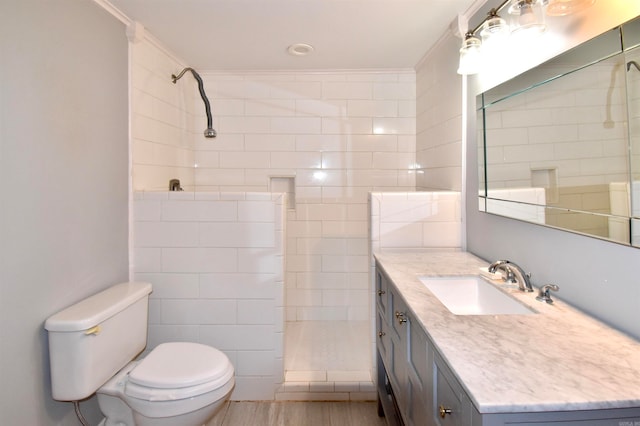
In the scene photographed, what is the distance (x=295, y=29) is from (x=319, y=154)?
39.1 inches

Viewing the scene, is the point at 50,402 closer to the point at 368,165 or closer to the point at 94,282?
the point at 94,282

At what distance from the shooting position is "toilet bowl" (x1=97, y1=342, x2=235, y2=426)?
1.35 meters

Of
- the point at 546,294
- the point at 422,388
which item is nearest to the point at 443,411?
the point at 422,388

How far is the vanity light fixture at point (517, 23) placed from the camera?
1075 millimetres

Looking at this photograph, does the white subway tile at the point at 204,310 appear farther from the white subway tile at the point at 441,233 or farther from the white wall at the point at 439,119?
the white wall at the point at 439,119

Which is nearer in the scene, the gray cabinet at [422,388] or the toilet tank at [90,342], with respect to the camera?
the gray cabinet at [422,388]

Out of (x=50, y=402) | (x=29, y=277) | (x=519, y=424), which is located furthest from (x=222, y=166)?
(x=519, y=424)

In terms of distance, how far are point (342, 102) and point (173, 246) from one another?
Result: 1691mm

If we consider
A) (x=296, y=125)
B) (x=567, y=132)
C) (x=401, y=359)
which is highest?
(x=296, y=125)

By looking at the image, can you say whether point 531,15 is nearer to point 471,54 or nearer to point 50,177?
point 471,54

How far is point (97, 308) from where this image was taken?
1427mm

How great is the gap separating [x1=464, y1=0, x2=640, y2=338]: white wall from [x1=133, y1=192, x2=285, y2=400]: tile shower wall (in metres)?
1.17

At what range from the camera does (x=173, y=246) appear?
6.27 feet

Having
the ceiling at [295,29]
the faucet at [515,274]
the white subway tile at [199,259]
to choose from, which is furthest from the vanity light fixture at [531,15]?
the white subway tile at [199,259]
